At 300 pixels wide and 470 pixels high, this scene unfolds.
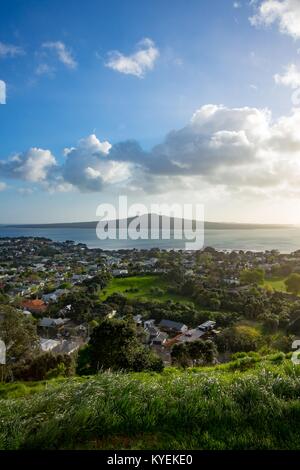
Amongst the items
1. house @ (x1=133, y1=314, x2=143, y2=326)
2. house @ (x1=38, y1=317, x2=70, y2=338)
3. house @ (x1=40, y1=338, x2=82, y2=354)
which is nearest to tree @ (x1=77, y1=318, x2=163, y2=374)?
house @ (x1=40, y1=338, x2=82, y2=354)

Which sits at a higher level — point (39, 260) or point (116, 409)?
point (116, 409)

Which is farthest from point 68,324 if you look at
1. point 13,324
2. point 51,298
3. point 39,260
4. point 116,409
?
point 39,260

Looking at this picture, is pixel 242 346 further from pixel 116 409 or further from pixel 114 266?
pixel 114 266

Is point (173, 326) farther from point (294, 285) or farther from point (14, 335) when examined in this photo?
point (294, 285)

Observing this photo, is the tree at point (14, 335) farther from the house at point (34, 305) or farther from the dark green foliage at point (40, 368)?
the house at point (34, 305)

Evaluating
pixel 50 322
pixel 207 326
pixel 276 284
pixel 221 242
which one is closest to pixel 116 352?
pixel 207 326

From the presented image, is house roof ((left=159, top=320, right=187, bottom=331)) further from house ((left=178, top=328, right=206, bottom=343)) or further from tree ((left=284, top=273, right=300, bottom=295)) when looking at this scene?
tree ((left=284, top=273, right=300, bottom=295))

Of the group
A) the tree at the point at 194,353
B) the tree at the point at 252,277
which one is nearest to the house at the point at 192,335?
the tree at the point at 194,353
